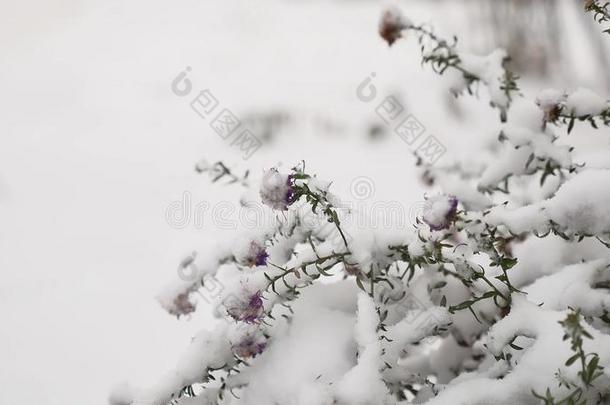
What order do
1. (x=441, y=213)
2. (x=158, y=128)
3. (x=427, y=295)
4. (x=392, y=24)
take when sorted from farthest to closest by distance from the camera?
1. (x=158, y=128)
2. (x=392, y=24)
3. (x=427, y=295)
4. (x=441, y=213)

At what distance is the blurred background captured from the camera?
70.9 inches

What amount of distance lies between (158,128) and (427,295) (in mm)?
3402

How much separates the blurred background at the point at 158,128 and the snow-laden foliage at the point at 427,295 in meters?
0.27

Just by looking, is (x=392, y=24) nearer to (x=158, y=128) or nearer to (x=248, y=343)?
(x=248, y=343)

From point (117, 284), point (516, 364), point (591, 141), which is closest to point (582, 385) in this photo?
point (516, 364)

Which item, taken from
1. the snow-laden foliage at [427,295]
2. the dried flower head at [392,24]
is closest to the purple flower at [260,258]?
the snow-laden foliage at [427,295]

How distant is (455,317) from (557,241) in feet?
0.74

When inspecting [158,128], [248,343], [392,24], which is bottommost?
[248,343]

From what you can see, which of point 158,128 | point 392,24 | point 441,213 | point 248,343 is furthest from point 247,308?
point 158,128

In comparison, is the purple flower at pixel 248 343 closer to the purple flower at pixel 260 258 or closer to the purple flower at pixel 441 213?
the purple flower at pixel 260 258

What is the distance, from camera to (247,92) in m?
4.32

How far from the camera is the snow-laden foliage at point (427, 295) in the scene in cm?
65

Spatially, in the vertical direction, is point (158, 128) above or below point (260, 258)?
above

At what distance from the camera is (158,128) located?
13.0 feet
